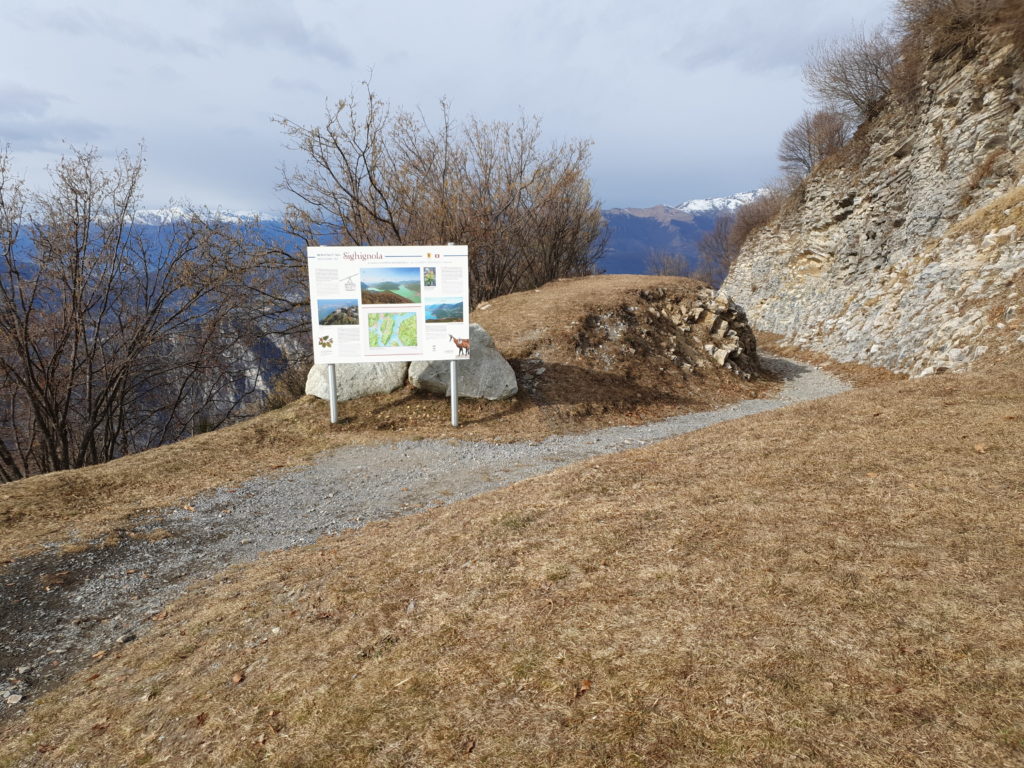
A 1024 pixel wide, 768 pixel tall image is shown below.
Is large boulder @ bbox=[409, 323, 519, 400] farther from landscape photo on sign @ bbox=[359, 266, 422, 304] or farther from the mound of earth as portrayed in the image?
landscape photo on sign @ bbox=[359, 266, 422, 304]

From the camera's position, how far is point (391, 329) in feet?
31.7

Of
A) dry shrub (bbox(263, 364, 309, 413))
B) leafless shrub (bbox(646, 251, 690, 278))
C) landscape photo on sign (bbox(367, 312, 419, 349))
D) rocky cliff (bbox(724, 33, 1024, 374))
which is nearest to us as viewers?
landscape photo on sign (bbox(367, 312, 419, 349))

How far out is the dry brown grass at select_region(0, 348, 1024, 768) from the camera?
230 cm

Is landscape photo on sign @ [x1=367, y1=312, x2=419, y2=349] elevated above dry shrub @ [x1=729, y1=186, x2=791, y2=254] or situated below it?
below

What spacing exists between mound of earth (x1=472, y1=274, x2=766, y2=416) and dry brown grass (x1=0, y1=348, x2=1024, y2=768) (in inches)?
246

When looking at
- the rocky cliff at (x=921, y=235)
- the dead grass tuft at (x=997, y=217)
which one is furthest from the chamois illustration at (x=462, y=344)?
the dead grass tuft at (x=997, y=217)

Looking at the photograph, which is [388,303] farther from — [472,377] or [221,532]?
[221,532]

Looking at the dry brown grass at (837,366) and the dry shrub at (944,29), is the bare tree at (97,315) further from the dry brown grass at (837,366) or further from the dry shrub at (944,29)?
the dry shrub at (944,29)

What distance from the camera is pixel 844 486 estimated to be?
470 centimetres

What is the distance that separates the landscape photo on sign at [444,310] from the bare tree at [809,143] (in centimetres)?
3124

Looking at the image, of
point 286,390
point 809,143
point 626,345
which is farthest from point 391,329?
point 809,143

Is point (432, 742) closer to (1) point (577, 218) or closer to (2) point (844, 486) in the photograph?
(2) point (844, 486)

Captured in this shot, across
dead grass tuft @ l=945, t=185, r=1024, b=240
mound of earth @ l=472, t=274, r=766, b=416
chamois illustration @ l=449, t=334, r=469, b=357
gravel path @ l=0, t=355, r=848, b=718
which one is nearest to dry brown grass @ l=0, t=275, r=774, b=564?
mound of earth @ l=472, t=274, r=766, b=416

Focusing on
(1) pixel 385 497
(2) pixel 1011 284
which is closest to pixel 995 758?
(1) pixel 385 497
